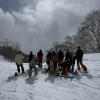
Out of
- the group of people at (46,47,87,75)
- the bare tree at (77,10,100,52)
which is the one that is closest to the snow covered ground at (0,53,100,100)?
the group of people at (46,47,87,75)

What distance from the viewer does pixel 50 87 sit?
56.0 ft

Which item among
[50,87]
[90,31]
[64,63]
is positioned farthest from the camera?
[90,31]

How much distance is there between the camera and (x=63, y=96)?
49.2 feet

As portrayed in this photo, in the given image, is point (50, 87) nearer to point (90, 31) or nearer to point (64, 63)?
point (64, 63)

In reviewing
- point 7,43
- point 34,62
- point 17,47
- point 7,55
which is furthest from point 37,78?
point 17,47

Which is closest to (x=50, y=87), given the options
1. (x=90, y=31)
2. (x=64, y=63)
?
(x=64, y=63)

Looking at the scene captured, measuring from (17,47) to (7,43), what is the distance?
283 inches

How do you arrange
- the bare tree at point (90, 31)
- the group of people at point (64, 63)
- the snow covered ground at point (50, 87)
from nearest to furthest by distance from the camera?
the snow covered ground at point (50, 87) → the group of people at point (64, 63) → the bare tree at point (90, 31)

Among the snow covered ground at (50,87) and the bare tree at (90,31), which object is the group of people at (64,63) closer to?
the snow covered ground at (50,87)

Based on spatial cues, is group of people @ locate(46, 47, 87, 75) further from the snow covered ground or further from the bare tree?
the bare tree

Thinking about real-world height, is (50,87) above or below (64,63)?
below

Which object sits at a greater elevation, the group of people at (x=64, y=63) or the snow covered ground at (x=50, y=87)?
the group of people at (x=64, y=63)

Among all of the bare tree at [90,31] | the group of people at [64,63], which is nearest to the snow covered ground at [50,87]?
the group of people at [64,63]

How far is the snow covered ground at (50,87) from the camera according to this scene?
49.2 ft
